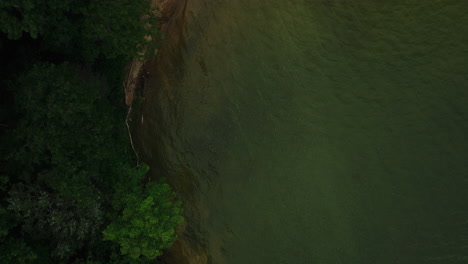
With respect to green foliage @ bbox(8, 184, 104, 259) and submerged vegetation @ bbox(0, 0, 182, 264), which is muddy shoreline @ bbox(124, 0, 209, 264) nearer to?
submerged vegetation @ bbox(0, 0, 182, 264)

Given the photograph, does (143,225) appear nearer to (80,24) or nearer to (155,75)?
(155,75)

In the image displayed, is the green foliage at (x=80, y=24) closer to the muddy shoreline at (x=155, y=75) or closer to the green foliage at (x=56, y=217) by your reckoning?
the muddy shoreline at (x=155, y=75)

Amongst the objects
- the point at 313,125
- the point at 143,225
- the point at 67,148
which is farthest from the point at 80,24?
the point at 313,125

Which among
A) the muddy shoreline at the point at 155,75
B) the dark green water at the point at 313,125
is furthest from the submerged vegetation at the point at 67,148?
the dark green water at the point at 313,125

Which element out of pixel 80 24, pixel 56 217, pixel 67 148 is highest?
pixel 80 24

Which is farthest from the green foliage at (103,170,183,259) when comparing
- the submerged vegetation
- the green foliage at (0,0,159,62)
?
the green foliage at (0,0,159,62)

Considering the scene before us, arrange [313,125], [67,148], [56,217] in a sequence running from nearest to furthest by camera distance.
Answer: [67,148], [56,217], [313,125]
